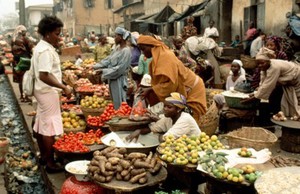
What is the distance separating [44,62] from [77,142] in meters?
1.13

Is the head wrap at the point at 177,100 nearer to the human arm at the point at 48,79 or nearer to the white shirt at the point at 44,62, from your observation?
the human arm at the point at 48,79

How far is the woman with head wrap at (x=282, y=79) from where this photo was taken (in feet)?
19.6

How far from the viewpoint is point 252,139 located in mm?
5316

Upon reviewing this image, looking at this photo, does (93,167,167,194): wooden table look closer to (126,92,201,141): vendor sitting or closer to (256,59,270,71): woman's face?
(126,92,201,141): vendor sitting

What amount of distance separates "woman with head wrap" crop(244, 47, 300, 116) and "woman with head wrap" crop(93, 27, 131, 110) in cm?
226

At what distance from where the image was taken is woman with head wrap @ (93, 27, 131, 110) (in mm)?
6794

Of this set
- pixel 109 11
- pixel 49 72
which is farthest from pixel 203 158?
pixel 109 11

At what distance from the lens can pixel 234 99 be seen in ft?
21.9

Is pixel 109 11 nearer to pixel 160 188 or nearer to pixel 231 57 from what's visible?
pixel 231 57

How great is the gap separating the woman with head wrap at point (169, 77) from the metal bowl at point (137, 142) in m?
0.57

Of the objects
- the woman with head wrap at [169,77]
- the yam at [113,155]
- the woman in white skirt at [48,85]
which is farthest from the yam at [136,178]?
the woman in white skirt at [48,85]

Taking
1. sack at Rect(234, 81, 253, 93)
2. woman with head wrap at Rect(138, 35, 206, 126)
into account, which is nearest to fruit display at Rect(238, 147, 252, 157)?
woman with head wrap at Rect(138, 35, 206, 126)

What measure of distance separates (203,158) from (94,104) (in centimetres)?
343

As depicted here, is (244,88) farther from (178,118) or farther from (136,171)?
(136,171)
